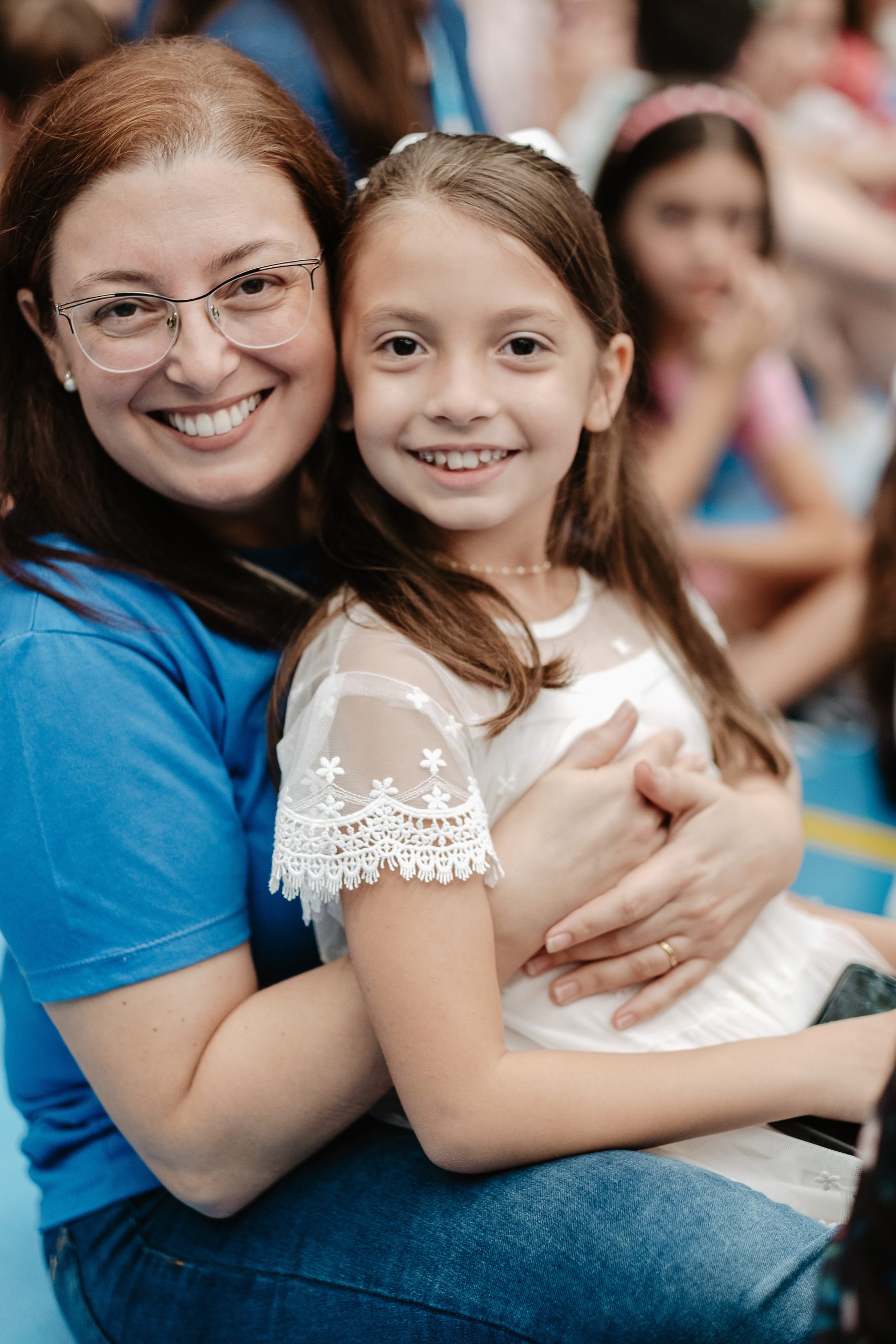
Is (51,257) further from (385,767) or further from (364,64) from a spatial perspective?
(364,64)

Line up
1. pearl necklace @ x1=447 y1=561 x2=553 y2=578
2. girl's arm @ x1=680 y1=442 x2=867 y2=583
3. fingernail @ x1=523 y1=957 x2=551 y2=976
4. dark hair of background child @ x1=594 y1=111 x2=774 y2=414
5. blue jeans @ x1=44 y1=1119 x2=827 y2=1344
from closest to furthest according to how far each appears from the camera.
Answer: blue jeans @ x1=44 y1=1119 x2=827 y2=1344, fingernail @ x1=523 y1=957 x2=551 y2=976, pearl necklace @ x1=447 y1=561 x2=553 y2=578, dark hair of background child @ x1=594 y1=111 x2=774 y2=414, girl's arm @ x1=680 y1=442 x2=867 y2=583

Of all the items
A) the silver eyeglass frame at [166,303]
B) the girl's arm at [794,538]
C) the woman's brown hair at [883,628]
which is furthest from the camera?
the girl's arm at [794,538]

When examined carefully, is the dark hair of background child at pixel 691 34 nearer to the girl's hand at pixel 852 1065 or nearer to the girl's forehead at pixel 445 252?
Result: the girl's forehead at pixel 445 252

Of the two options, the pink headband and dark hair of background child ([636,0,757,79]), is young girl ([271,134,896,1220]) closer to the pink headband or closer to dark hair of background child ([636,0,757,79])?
the pink headband

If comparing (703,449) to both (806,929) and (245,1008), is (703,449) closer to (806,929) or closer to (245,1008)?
(806,929)

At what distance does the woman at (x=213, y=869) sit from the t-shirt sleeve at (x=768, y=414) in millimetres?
1982

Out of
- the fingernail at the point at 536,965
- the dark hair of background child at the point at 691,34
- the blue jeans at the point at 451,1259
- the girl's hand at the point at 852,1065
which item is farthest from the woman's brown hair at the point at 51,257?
the dark hair of background child at the point at 691,34

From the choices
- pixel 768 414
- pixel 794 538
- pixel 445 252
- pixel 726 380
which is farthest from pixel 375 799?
pixel 768 414

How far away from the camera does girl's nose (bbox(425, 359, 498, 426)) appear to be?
3.50ft

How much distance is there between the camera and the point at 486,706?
1104 mm

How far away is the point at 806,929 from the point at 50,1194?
811 mm

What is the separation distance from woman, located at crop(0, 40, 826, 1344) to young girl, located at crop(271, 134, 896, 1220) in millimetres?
51

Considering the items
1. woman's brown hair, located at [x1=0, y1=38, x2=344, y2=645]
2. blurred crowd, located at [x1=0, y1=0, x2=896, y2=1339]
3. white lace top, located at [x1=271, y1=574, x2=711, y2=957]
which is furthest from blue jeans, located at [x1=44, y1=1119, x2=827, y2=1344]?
blurred crowd, located at [x1=0, y1=0, x2=896, y2=1339]

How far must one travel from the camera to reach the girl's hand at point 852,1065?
1.05m
